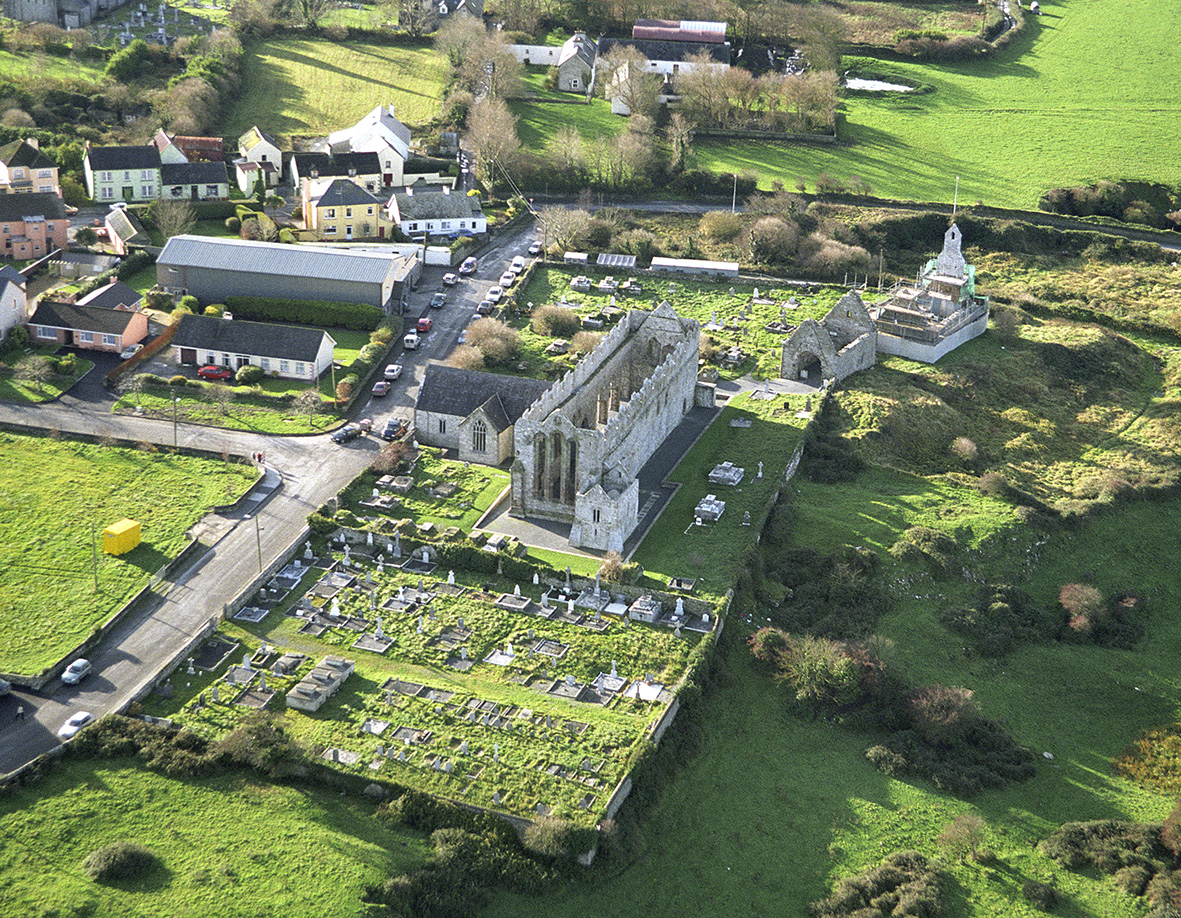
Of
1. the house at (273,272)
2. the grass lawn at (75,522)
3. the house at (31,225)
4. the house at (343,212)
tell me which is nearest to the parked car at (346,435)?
the grass lawn at (75,522)

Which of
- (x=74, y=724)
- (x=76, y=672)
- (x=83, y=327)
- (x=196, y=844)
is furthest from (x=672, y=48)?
(x=196, y=844)

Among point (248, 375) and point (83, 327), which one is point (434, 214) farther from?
point (83, 327)

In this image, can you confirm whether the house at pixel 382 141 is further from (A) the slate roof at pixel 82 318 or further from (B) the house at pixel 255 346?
(A) the slate roof at pixel 82 318

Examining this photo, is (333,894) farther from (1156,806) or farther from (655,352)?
(655,352)

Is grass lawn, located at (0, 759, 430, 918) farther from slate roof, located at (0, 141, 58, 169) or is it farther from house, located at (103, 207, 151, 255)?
slate roof, located at (0, 141, 58, 169)

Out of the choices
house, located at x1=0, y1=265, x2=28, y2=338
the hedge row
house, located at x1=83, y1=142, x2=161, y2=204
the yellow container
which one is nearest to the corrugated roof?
the hedge row

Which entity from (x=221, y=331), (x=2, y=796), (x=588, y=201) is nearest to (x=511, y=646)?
(x=2, y=796)
